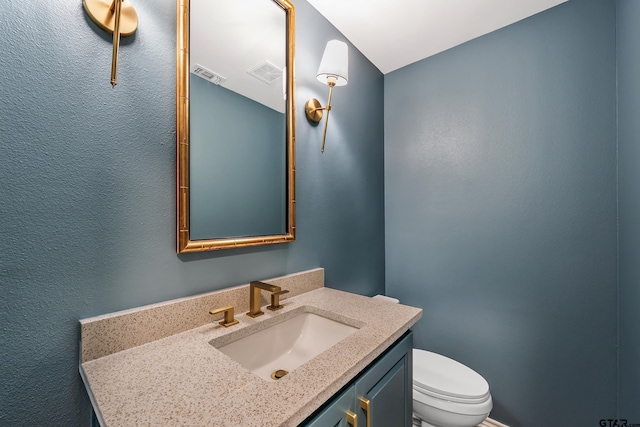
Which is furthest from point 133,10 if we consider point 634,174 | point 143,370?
point 634,174

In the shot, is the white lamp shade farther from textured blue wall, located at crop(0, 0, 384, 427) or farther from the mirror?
textured blue wall, located at crop(0, 0, 384, 427)

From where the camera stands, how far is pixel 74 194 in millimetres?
652

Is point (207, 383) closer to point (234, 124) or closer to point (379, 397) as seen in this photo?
point (379, 397)

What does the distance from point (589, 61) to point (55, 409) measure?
2457mm

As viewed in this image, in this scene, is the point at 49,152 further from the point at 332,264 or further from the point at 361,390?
the point at 332,264

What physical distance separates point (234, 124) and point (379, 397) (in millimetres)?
1089

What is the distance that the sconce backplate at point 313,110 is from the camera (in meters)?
1.30

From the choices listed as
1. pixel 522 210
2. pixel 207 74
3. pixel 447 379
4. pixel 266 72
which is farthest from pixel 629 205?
pixel 207 74

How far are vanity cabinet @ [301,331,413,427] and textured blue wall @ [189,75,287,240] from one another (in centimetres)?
65

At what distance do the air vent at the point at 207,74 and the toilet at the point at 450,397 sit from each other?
5.39ft

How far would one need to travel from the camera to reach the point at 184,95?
0.84 metres

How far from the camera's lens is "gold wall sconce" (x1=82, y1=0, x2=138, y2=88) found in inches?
26.0

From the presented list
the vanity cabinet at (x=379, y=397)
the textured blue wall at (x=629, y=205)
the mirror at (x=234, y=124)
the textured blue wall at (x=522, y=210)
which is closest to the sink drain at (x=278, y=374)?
the vanity cabinet at (x=379, y=397)

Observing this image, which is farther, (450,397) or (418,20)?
(418,20)
